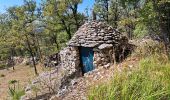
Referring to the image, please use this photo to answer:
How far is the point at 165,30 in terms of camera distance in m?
17.2

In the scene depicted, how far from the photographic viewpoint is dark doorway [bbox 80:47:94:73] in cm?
1983

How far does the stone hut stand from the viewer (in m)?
18.6

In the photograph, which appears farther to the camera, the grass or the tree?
the tree

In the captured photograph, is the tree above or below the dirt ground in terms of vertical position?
above

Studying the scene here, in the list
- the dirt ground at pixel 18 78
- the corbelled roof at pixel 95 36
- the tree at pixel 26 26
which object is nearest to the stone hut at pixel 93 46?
the corbelled roof at pixel 95 36

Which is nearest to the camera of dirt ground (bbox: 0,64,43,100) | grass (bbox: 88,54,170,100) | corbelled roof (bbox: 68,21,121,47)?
grass (bbox: 88,54,170,100)

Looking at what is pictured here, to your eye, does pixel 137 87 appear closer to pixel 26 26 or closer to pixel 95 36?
pixel 95 36

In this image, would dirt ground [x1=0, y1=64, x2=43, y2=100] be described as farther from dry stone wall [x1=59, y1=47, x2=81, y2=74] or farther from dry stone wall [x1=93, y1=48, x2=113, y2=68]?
dry stone wall [x1=93, y1=48, x2=113, y2=68]

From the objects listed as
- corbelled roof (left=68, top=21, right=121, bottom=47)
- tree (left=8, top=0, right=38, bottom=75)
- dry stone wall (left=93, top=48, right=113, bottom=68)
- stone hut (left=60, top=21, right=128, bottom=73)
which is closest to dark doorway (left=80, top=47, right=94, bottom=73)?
stone hut (left=60, top=21, right=128, bottom=73)

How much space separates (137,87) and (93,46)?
39.2 feet

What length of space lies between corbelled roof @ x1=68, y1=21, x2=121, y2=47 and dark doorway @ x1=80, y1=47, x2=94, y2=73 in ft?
1.76

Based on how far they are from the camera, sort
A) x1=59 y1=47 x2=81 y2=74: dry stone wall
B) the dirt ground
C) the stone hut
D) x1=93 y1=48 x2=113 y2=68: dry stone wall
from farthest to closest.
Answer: the dirt ground < x1=59 y1=47 x2=81 y2=74: dry stone wall < the stone hut < x1=93 y1=48 x2=113 y2=68: dry stone wall

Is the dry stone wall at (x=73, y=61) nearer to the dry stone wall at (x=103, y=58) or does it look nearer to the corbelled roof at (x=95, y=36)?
the corbelled roof at (x=95, y=36)

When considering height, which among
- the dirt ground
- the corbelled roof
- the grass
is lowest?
the dirt ground
